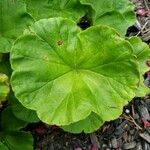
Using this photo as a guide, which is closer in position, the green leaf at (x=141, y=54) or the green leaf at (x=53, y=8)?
the green leaf at (x=141, y=54)

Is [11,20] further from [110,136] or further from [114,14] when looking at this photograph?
[110,136]

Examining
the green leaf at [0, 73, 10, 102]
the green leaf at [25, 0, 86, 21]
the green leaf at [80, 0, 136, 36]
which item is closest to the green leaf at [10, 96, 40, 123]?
the green leaf at [0, 73, 10, 102]

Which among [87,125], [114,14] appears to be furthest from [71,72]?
[114,14]

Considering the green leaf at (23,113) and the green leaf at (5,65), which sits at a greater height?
the green leaf at (5,65)

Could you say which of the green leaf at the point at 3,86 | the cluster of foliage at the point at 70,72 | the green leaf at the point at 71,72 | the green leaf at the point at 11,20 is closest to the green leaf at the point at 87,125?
the cluster of foliage at the point at 70,72

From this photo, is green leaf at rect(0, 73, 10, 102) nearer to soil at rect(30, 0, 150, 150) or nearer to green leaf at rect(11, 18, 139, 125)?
green leaf at rect(11, 18, 139, 125)

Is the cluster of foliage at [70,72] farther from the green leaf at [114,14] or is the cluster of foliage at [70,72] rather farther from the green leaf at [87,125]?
the green leaf at [114,14]

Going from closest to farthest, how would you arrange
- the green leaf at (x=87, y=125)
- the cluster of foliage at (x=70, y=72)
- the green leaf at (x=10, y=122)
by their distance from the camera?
the cluster of foliage at (x=70, y=72), the green leaf at (x=87, y=125), the green leaf at (x=10, y=122)

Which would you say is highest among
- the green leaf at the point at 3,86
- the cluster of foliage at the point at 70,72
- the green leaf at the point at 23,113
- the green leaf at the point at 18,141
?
the cluster of foliage at the point at 70,72
